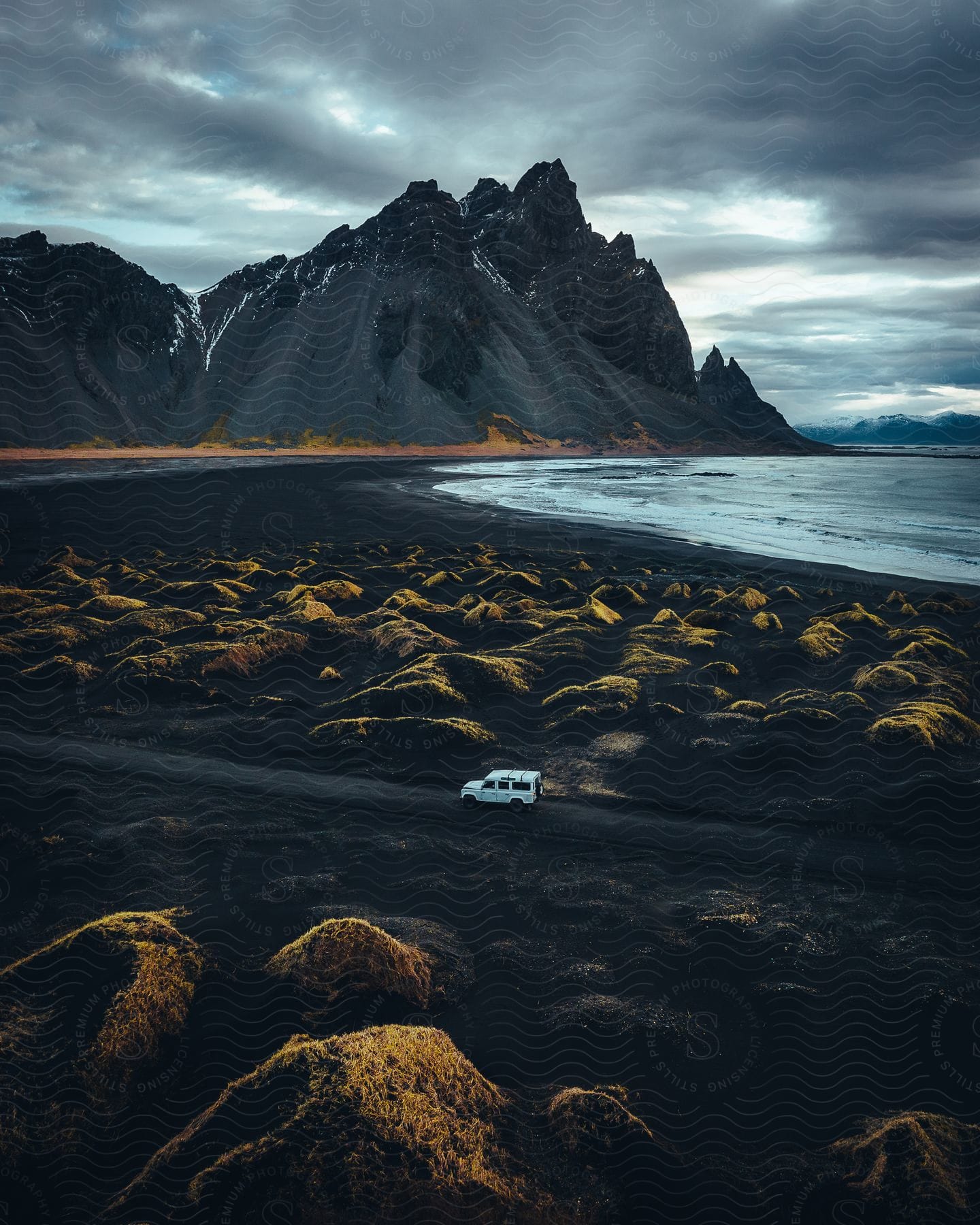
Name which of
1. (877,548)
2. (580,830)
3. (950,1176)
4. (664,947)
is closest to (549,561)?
(877,548)

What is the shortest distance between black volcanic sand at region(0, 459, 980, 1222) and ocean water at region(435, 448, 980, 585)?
23.5m

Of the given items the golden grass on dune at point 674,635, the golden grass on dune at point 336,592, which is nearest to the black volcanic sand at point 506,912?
the golden grass on dune at point 674,635

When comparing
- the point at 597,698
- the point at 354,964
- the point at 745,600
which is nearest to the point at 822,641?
the point at 745,600

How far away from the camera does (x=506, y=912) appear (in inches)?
538

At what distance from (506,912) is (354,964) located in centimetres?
319

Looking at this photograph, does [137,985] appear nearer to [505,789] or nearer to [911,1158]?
[505,789]

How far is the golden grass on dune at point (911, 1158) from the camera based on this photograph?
8.35 metres

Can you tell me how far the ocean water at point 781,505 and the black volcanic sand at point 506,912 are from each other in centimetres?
2347

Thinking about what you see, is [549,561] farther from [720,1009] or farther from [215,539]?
[720,1009]

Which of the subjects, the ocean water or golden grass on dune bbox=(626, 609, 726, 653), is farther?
the ocean water

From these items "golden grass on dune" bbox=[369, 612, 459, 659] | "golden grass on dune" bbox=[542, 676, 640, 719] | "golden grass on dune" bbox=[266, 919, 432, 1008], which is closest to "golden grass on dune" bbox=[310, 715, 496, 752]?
"golden grass on dune" bbox=[542, 676, 640, 719]

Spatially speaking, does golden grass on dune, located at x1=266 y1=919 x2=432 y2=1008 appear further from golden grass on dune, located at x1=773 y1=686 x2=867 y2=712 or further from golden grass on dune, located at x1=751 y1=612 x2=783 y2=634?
golden grass on dune, located at x1=751 y1=612 x2=783 y2=634

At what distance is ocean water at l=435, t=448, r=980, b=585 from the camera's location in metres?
53.7

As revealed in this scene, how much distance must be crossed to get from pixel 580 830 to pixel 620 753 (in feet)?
14.3
